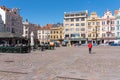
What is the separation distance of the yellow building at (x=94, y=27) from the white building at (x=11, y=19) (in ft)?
98.6

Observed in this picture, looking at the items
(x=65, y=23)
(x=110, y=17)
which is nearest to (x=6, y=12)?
(x=65, y=23)

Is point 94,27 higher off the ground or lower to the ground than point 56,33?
higher

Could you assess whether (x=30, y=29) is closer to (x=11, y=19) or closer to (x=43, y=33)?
(x=43, y=33)

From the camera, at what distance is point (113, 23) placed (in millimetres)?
82438

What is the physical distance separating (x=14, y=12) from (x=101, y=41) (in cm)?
3689

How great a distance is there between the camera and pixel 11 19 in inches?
2594

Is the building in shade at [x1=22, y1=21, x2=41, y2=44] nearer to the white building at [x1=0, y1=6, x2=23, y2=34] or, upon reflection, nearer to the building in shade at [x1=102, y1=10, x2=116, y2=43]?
the white building at [x1=0, y1=6, x2=23, y2=34]

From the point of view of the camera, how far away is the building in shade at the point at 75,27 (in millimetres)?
87812

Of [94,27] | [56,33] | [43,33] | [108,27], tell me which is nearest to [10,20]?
[56,33]

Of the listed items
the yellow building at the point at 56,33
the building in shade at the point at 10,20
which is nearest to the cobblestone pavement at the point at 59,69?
the building in shade at the point at 10,20

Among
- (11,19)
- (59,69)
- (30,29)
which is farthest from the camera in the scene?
(30,29)

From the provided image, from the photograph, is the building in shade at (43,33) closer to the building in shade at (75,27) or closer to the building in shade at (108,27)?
the building in shade at (75,27)

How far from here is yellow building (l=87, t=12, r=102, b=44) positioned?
84938 mm

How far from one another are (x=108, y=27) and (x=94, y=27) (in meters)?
6.09
